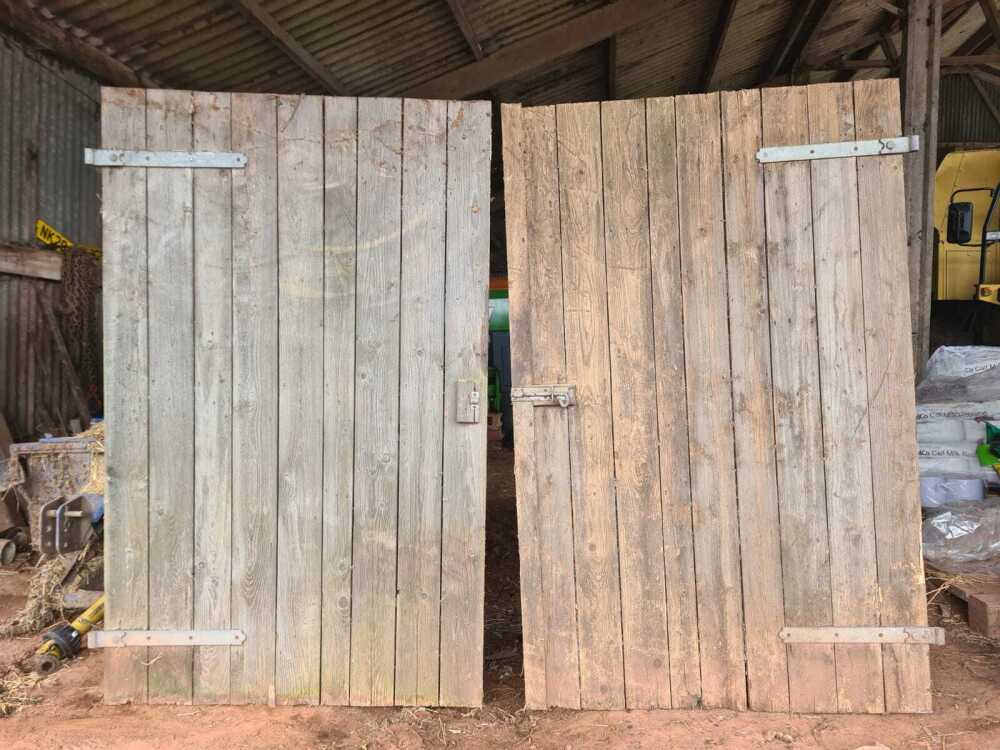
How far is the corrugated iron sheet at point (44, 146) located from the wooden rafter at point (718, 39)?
6.60 m

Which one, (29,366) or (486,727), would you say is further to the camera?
(29,366)

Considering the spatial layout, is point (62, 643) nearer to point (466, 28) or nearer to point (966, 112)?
point (466, 28)

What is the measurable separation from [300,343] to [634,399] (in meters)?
1.33

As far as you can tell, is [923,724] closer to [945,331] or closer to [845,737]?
[845,737]

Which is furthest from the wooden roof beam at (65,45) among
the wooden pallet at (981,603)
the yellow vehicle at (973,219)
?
the yellow vehicle at (973,219)

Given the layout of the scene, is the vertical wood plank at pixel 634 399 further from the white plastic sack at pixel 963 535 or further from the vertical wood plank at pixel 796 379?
the white plastic sack at pixel 963 535

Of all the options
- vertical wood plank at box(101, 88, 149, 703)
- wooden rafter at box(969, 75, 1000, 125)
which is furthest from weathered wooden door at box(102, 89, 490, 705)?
wooden rafter at box(969, 75, 1000, 125)

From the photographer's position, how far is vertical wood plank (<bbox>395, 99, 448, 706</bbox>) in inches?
97.7

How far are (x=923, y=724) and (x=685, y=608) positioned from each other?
0.94m

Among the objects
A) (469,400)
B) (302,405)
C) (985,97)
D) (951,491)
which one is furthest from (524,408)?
(985,97)

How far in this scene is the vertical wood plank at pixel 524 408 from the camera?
8.15 ft

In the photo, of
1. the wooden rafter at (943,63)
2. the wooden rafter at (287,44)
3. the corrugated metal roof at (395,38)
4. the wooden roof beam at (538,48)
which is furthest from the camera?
the wooden rafter at (943,63)

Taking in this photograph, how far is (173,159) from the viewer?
2.46 m

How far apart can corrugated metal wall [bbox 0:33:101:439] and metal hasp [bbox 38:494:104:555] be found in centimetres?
205
